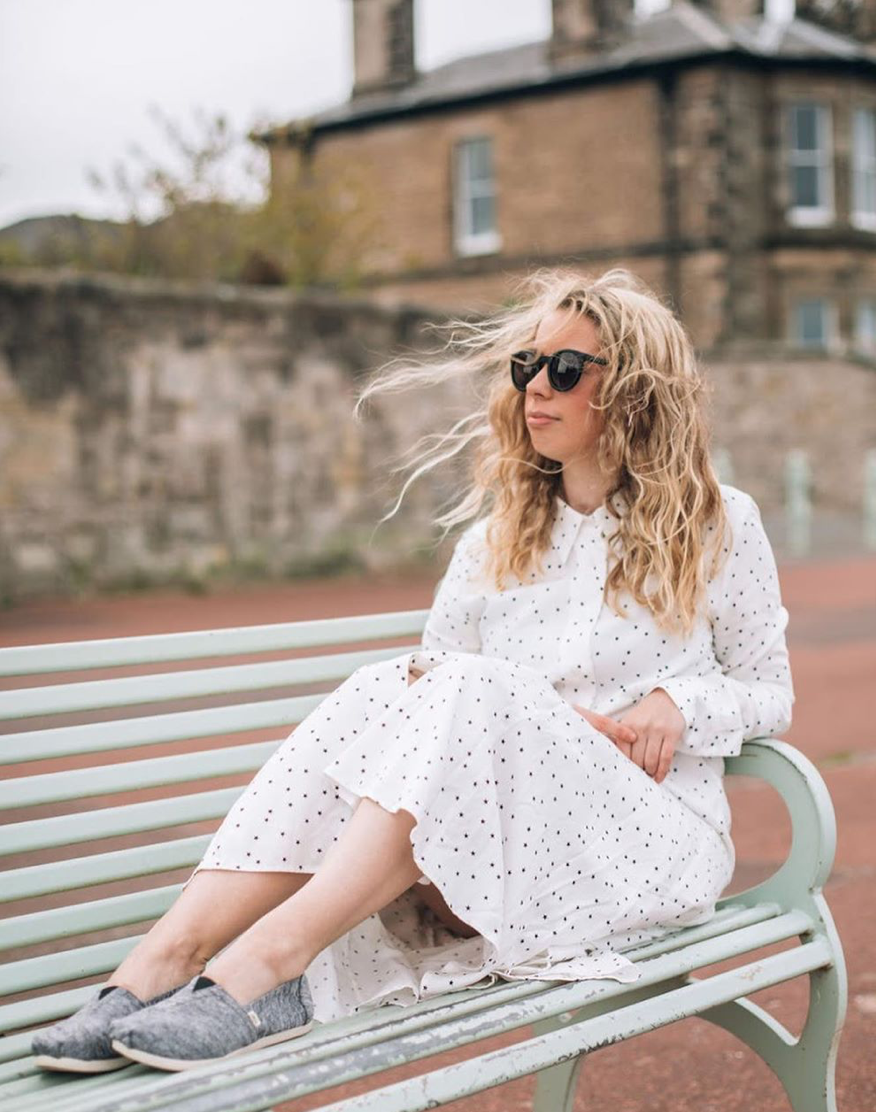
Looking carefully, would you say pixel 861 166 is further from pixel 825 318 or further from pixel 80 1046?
pixel 80 1046

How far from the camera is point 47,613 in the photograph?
1202cm

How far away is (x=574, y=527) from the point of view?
112 inches

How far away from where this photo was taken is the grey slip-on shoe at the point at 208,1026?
6.18ft

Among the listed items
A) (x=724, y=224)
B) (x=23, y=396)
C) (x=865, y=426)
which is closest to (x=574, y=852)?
(x=23, y=396)

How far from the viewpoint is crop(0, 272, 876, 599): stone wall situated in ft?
41.9

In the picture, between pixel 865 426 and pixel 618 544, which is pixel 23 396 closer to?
→ pixel 618 544

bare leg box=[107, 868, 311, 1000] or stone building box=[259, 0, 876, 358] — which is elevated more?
stone building box=[259, 0, 876, 358]

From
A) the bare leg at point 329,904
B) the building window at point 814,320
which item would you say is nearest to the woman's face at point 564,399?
the bare leg at point 329,904

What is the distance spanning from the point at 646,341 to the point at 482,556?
0.54m

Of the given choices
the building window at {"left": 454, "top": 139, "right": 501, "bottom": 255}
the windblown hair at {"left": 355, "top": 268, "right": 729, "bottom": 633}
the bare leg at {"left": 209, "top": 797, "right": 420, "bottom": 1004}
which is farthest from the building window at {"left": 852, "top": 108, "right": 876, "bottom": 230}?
the bare leg at {"left": 209, "top": 797, "right": 420, "bottom": 1004}

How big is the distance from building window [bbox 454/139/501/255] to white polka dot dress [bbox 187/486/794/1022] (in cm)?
2681

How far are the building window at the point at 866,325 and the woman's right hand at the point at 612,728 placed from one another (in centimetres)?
2698

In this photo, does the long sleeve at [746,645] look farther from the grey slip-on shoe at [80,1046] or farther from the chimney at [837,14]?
the chimney at [837,14]

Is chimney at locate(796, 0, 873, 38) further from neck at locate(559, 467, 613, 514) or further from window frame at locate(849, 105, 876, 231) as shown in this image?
neck at locate(559, 467, 613, 514)
